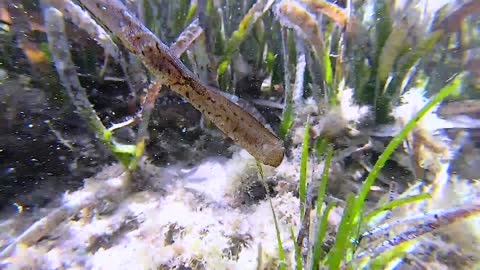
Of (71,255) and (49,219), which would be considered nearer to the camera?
(71,255)

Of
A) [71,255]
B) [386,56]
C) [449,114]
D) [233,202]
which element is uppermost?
[386,56]

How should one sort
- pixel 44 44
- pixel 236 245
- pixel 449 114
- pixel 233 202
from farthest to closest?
pixel 449 114 < pixel 44 44 < pixel 233 202 < pixel 236 245

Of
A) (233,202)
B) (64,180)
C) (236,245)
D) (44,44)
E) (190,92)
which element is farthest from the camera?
(44,44)

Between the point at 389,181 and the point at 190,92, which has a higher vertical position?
the point at 190,92

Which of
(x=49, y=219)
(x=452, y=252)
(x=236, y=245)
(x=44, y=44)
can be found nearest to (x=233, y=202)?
(x=236, y=245)

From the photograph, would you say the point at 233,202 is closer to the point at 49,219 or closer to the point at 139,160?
the point at 139,160
